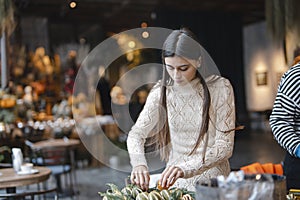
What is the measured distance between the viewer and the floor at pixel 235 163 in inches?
273

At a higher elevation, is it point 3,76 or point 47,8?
point 47,8

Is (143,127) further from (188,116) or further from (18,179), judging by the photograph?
(18,179)

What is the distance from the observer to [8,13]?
20.8 ft

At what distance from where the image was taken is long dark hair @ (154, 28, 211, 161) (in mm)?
1795

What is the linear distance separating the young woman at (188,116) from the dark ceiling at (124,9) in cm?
950

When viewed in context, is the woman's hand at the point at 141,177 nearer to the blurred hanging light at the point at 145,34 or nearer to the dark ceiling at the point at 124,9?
the blurred hanging light at the point at 145,34

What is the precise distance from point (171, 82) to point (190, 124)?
0.20 meters

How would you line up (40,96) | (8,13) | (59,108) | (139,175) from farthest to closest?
1. (40,96)
2. (59,108)
3. (8,13)
4. (139,175)

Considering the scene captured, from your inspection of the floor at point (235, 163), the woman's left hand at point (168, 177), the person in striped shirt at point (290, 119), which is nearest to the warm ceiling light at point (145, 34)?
the person in striped shirt at point (290, 119)

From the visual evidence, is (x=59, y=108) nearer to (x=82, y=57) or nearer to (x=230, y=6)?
(x=82, y=57)

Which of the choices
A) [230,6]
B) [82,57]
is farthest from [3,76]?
[230,6]

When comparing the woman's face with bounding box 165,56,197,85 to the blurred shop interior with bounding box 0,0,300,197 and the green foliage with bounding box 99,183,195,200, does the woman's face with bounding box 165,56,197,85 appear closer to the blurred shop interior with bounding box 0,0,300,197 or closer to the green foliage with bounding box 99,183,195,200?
the green foliage with bounding box 99,183,195,200

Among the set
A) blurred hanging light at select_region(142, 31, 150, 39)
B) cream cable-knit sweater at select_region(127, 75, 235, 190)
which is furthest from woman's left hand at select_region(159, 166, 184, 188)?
blurred hanging light at select_region(142, 31, 150, 39)

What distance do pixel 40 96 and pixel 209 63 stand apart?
35.4 ft
